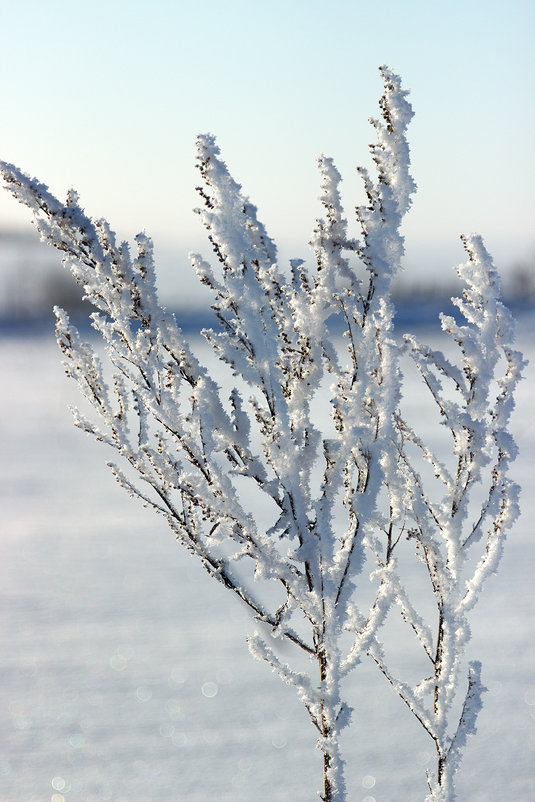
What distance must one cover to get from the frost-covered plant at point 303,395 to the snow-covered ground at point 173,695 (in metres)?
3.23

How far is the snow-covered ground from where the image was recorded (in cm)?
600

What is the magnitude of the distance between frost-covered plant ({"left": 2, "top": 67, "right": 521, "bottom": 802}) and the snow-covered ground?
3235 mm

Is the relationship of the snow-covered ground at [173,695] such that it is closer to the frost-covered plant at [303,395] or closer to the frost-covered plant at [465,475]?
the frost-covered plant at [465,475]

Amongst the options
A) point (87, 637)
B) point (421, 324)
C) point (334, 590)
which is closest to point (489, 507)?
point (334, 590)

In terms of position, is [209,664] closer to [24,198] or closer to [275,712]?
[275,712]

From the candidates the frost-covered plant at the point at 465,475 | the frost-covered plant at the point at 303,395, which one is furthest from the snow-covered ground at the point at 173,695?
the frost-covered plant at the point at 303,395

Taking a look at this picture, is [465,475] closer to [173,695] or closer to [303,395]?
[303,395]

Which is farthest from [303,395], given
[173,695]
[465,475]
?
[173,695]

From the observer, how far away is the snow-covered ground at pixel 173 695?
6.00m

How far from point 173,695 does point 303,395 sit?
5709 millimetres

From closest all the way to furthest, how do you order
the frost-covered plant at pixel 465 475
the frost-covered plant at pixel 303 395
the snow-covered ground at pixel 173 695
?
the frost-covered plant at pixel 303 395, the frost-covered plant at pixel 465 475, the snow-covered ground at pixel 173 695

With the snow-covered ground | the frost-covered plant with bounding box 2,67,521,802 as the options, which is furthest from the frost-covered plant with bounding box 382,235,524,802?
the snow-covered ground

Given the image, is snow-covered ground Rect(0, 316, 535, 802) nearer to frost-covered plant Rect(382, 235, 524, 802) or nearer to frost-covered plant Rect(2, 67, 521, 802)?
frost-covered plant Rect(382, 235, 524, 802)

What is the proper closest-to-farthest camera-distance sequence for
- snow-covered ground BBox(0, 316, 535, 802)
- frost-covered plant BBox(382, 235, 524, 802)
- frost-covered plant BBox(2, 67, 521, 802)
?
1. frost-covered plant BBox(2, 67, 521, 802)
2. frost-covered plant BBox(382, 235, 524, 802)
3. snow-covered ground BBox(0, 316, 535, 802)
